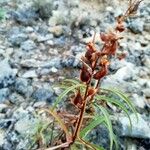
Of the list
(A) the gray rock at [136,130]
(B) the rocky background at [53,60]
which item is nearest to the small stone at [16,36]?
(B) the rocky background at [53,60]

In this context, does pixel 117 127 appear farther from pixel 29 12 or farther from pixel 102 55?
pixel 29 12

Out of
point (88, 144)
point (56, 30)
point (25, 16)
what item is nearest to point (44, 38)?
point (56, 30)

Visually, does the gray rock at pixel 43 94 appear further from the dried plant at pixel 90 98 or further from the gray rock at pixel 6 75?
the dried plant at pixel 90 98

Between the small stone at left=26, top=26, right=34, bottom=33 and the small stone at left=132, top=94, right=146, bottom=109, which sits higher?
the small stone at left=26, top=26, right=34, bottom=33

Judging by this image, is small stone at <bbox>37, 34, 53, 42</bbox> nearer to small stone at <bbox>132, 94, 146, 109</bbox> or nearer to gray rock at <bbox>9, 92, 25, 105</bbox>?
gray rock at <bbox>9, 92, 25, 105</bbox>

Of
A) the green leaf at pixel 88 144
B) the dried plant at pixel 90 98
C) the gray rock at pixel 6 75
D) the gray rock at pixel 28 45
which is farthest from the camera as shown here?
the gray rock at pixel 28 45

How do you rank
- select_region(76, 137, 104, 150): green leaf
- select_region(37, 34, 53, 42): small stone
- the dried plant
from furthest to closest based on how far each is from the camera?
1. select_region(37, 34, 53, 42): small stone
2. select_region(76, 137, 104, 150): green leaf
3. the dried plant

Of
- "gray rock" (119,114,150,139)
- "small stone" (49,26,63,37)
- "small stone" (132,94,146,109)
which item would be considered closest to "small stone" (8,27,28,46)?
"small stone" (49,26,63,37)
